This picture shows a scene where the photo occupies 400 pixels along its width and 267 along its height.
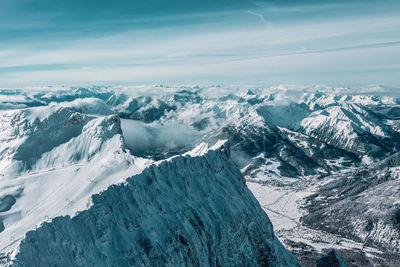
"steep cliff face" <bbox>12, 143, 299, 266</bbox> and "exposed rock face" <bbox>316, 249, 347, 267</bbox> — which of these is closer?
"steep cliff face" <bbox>12, 143, 299, 266</bbox>

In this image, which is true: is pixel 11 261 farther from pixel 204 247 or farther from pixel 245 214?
pixel 245 214

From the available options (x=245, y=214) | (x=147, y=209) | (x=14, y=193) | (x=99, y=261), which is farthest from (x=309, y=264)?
(x=14, y=193)

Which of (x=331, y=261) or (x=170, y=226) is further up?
(x=170, y=226)

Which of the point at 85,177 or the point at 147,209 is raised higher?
the point at 147,209

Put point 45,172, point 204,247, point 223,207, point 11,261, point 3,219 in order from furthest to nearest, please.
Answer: point 45,172 → point 3,219 → point 223,207 → point 204,247 → point 11,261

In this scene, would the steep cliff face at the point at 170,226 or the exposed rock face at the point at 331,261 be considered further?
the exposed rock face at the point at 331,261

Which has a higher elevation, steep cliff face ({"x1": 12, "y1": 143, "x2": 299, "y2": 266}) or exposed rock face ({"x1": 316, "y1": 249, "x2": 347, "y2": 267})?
steep cliff face ({"x1": 12, "y1": 143, "x2": 299, "y2": 266})

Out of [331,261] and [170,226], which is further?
[331,261]

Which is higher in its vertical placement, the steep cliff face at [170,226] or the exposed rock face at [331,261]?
the steep cliff face at [170,226]
